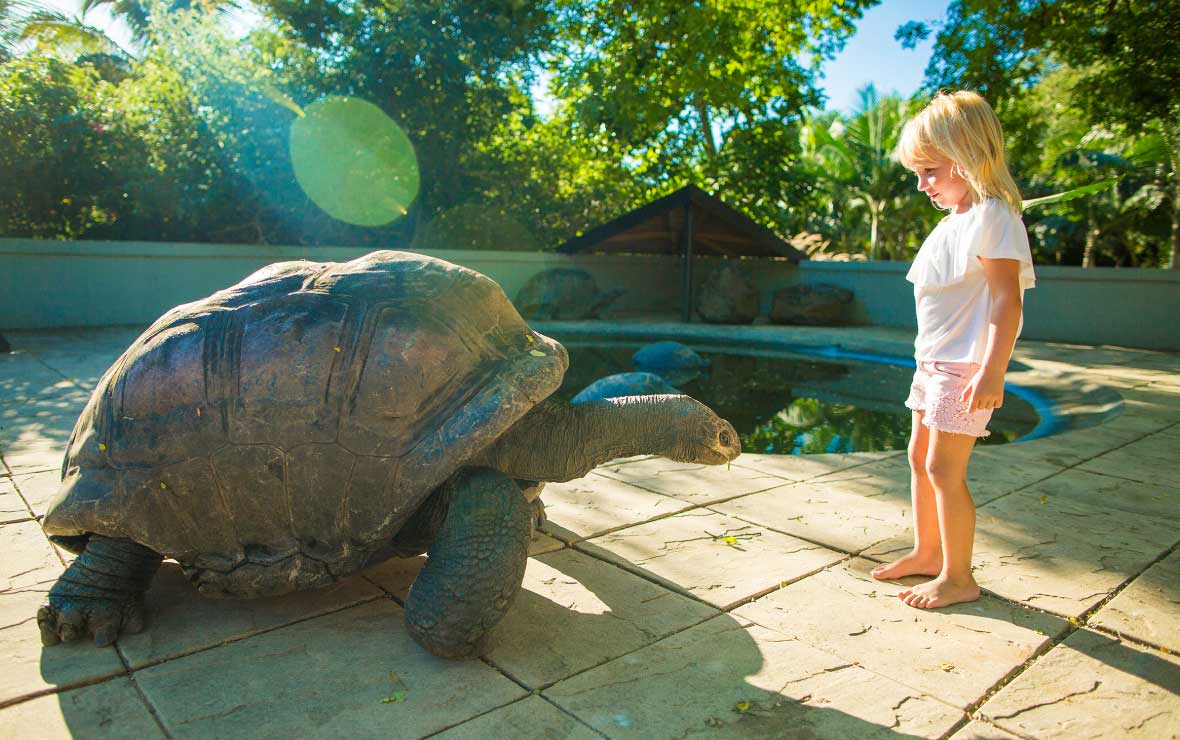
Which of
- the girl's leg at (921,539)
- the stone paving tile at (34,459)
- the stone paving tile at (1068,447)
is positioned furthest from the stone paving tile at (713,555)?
the stone paving tile at (34,459)

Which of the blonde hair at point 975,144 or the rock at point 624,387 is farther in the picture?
the rock at point 624,387

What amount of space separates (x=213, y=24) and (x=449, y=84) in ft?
14.8

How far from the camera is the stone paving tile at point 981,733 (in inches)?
71.6

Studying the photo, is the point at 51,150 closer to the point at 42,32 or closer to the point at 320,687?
the point at 42,32

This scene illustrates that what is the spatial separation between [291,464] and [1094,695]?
2392 mm

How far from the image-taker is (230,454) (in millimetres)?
2332

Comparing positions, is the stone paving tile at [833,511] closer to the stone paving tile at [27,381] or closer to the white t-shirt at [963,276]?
the white t-shirt at [963,276]

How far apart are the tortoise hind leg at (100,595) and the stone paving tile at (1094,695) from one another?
8.32ft

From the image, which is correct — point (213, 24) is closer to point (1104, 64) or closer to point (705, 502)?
point (705, 502)

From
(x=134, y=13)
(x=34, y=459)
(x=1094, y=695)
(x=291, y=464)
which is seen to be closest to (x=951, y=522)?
(x=1094, y=695)

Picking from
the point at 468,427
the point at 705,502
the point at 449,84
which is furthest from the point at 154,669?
the point at 449,84

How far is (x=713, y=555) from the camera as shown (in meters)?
2.98

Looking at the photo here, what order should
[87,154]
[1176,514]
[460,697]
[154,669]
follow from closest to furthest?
[460,697] → [154,669] → [1176,514] → [87,154]

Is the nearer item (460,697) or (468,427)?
(460,697)
